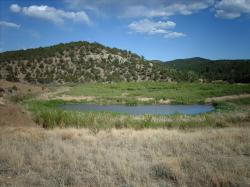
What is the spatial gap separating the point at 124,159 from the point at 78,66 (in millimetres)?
62977

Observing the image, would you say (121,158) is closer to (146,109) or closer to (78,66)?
(146,109)

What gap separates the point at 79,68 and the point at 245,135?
196ft

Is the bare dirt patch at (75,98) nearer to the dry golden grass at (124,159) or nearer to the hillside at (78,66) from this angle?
the hillside at (78,66)

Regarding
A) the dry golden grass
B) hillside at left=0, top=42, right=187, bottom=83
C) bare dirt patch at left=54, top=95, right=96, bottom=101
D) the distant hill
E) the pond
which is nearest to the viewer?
the dry golden grass

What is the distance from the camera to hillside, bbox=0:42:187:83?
66312mm

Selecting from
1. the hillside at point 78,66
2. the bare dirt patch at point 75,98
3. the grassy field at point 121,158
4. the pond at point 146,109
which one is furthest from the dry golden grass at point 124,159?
the hillside at point 78,66

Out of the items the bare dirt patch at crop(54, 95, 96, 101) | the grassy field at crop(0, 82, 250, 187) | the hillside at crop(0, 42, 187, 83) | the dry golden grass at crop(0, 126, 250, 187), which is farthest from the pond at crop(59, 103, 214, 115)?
the hillside at crop(0, 42, 187, 83)

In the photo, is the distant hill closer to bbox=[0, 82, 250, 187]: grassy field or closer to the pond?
the pond

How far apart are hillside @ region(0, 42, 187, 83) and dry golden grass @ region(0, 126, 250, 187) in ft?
160

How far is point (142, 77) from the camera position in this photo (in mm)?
74688

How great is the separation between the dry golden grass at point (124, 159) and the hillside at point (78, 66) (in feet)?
160

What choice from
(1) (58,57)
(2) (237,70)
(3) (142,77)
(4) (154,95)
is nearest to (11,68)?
(1) (58,57)

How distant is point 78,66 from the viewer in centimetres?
7325

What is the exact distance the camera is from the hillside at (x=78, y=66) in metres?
66.3
